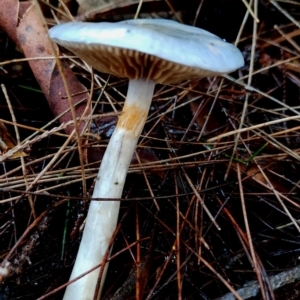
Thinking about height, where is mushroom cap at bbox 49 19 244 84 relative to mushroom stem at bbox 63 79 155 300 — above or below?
above

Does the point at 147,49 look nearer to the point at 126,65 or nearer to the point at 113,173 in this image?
the point at 126,65

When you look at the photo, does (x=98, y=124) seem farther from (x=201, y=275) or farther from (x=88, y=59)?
(x=201, y=275)

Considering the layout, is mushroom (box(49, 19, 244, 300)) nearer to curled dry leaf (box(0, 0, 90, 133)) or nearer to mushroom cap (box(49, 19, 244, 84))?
mushroom cap (box(49, 19, 244, 84))

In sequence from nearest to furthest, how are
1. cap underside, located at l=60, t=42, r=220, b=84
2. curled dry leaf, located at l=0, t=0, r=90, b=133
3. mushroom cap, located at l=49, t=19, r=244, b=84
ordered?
mushroom cap, located at l=49, t=19, r=244, b=84
cap underside, located at l=60, t=42, r=220, b=84
curled dry leaf, located at l=0, t=0, r=90, b=133

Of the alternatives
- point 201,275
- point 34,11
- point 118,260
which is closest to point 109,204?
point 118,260

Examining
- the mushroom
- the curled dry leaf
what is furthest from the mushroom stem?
the curled dry leaf

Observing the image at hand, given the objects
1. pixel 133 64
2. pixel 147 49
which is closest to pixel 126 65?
pixel 133 64

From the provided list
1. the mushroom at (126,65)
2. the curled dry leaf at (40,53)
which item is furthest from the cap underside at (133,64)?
the curled dry leaf at (40,53)

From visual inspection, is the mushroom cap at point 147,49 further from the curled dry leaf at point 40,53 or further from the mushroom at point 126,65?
the curled dry leaf at point 40,53
